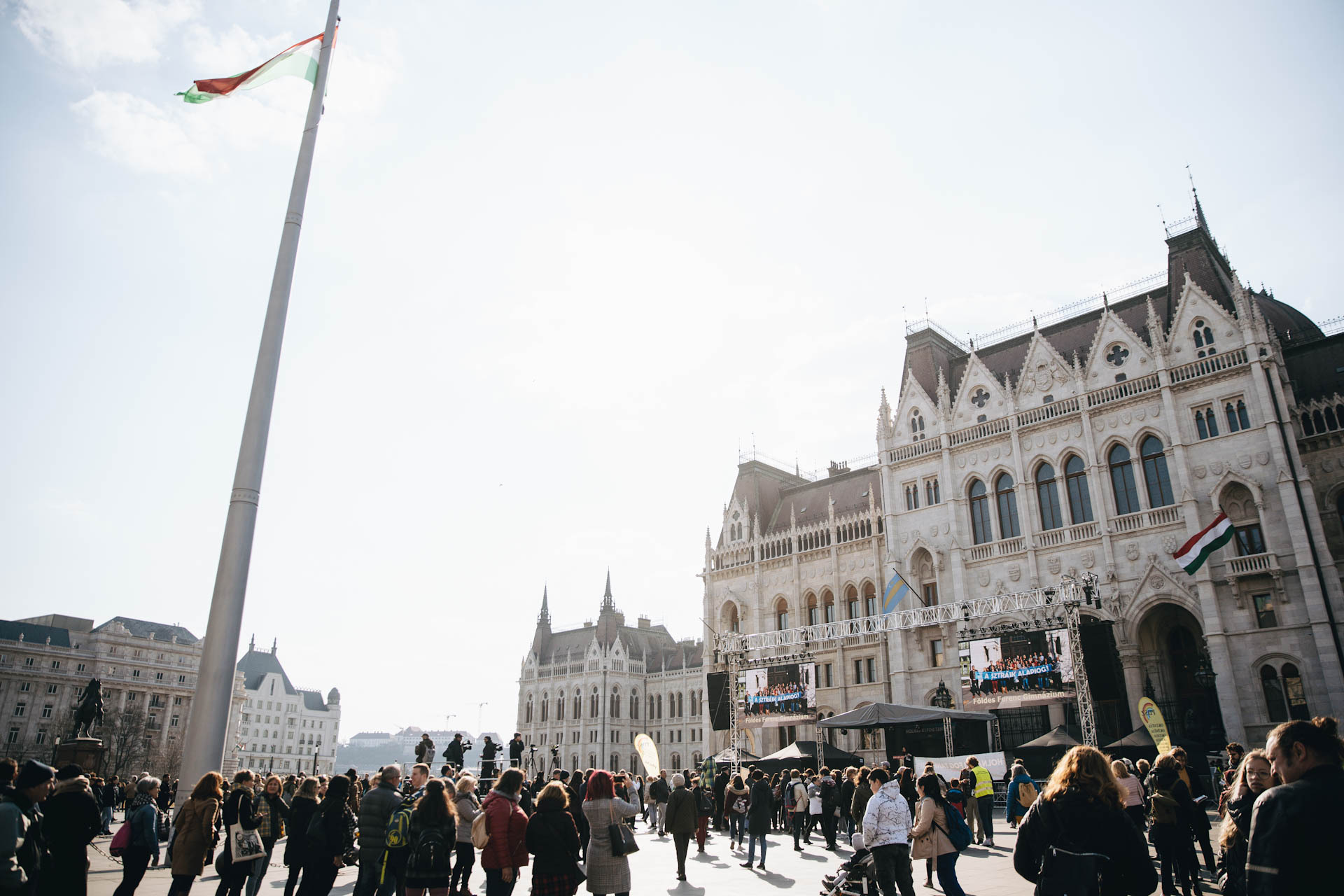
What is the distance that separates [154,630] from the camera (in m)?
96.4

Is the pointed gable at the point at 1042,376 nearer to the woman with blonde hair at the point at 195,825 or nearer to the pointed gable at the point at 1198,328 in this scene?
the pointed gable at the point at 1198,328

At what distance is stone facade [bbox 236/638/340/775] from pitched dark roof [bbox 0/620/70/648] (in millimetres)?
37827

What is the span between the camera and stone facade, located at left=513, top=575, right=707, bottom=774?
260 feet

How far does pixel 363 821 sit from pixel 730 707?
30.6 m

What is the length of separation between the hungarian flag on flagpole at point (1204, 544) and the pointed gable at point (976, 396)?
11.2 m

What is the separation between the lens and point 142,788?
1116 cm

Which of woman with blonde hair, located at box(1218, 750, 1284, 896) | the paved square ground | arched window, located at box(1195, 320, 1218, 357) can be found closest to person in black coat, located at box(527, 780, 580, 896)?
the paved square ground

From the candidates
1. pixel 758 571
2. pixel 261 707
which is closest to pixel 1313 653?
pixel 758 571

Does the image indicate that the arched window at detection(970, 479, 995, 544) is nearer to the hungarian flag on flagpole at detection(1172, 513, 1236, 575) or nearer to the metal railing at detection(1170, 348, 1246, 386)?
the metal railing at detection(1170, 348, 1246, 386)

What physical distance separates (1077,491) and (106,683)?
9496 cm

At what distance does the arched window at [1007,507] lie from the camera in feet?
117

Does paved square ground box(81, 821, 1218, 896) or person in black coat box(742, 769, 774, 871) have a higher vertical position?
person in black coat box(742, 769, 774, 871)

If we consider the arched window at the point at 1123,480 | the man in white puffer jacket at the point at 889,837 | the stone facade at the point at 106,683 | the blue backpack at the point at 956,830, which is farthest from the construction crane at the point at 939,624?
the stone facade at the point at 106,683

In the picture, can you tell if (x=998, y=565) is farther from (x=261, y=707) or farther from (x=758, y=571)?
(x=261, y=707)
